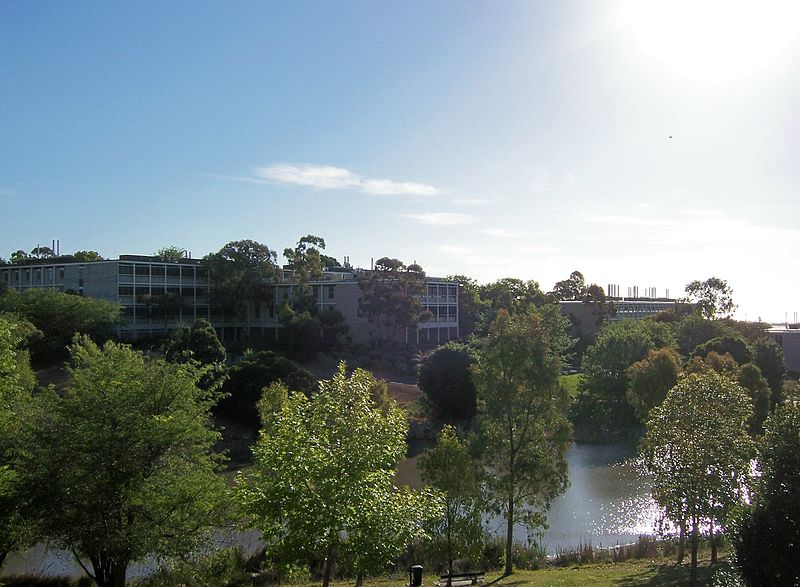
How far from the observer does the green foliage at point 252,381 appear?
136 ft

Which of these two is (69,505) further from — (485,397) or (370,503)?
(485,397)

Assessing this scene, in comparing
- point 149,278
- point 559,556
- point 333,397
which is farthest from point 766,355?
point 149,278

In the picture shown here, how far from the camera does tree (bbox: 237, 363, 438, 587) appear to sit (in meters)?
12.7

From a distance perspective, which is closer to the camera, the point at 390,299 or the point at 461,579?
the point at 461,579

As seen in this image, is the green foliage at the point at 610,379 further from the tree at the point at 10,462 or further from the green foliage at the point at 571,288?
the green foliage at the point at 571,288

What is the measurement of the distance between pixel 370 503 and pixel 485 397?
7132 millimetres

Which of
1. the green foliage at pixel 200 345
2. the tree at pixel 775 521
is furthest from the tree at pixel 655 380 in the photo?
the green foliage at pixel 200 345

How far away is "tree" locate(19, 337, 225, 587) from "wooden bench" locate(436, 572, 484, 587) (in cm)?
587

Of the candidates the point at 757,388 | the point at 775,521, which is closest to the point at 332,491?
the point at 775,521

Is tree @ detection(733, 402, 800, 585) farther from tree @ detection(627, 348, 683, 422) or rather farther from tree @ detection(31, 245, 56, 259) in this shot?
tree @ detection(31, 245, 56, 259)

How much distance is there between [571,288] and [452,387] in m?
63.1

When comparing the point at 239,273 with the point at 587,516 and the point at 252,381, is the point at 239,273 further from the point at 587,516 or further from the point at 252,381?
the point at 587,516

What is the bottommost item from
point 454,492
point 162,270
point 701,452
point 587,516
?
point 587,516

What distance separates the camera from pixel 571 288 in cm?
10312
